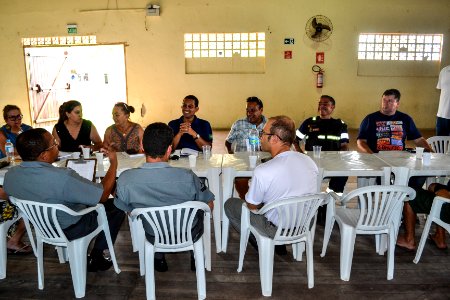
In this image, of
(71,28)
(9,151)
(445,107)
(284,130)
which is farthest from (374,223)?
(71,28)

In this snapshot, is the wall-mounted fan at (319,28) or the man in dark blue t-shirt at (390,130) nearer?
the man in dark blue t-shirt at (390,130)

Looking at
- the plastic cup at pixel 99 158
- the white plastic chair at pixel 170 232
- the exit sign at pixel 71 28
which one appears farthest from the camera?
the exit sign at pixel 71 28

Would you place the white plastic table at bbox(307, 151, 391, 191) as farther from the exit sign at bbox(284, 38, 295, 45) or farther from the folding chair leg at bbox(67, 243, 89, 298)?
the exit sign at bbox(284, 38, 295, 45)

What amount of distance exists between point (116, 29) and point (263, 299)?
26.7 feet

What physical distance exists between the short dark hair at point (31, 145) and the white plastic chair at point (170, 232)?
73 cm

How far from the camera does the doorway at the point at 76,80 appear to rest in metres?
9.99

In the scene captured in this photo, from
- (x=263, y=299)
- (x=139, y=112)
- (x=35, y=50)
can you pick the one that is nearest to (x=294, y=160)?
(x=263, y=299)

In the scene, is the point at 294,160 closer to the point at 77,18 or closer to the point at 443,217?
the point at 443,217

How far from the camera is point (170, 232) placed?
2531mm

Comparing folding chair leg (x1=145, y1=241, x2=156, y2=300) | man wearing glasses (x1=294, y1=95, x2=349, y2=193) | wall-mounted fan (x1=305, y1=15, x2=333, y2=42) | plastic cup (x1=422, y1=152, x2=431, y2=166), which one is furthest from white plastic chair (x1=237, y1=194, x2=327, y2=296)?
wall-mounted fan (x1=305, y1=15, x2=333, y2=42)

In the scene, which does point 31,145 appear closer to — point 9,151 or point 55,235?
point 55,235

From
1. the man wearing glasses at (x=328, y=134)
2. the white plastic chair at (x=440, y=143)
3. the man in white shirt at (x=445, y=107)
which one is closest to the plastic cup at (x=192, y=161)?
the man wearing glasses at (x=328, y=134)

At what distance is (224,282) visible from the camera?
9.52 feet

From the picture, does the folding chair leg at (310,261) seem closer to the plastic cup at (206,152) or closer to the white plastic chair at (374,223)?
the white plastic chair at (374,223)
